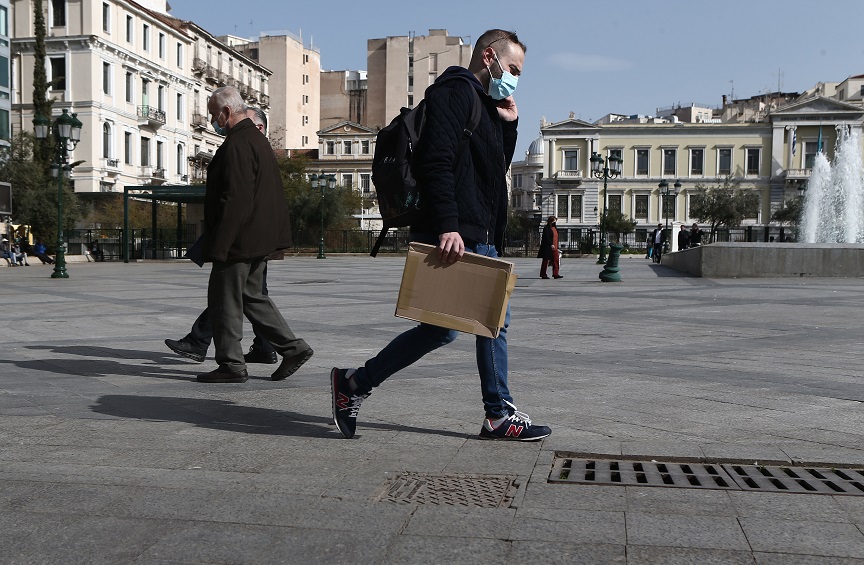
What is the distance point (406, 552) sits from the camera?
9.16 ft

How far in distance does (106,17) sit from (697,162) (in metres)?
49.9

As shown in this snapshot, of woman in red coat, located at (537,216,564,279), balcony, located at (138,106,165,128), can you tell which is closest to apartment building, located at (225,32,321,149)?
balcony, located at (138,106,165,128)

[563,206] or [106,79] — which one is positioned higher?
[106,79]

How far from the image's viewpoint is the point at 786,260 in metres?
20.8

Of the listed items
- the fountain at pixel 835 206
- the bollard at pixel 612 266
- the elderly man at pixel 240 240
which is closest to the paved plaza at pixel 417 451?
the elderly man at pixel 240 240

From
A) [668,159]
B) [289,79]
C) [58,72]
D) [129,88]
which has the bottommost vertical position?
[668,159]

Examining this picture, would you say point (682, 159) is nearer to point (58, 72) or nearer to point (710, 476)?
point (58, 72)

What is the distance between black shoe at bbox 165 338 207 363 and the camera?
6.77 meters

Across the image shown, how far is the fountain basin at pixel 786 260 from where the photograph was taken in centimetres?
2050

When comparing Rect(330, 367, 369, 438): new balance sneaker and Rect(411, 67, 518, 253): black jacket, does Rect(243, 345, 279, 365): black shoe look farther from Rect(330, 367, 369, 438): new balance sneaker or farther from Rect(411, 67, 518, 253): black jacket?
Rect(411, 67, 518, 253): black jacket

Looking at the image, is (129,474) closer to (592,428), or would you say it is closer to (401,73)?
(592,428)

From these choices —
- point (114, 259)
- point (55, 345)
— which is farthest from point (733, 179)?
point (55, 345)

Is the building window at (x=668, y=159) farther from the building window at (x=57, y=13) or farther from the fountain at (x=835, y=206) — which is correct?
the building window at (x=57, y=13)

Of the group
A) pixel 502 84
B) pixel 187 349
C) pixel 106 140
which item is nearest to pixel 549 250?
pixel 187 349
